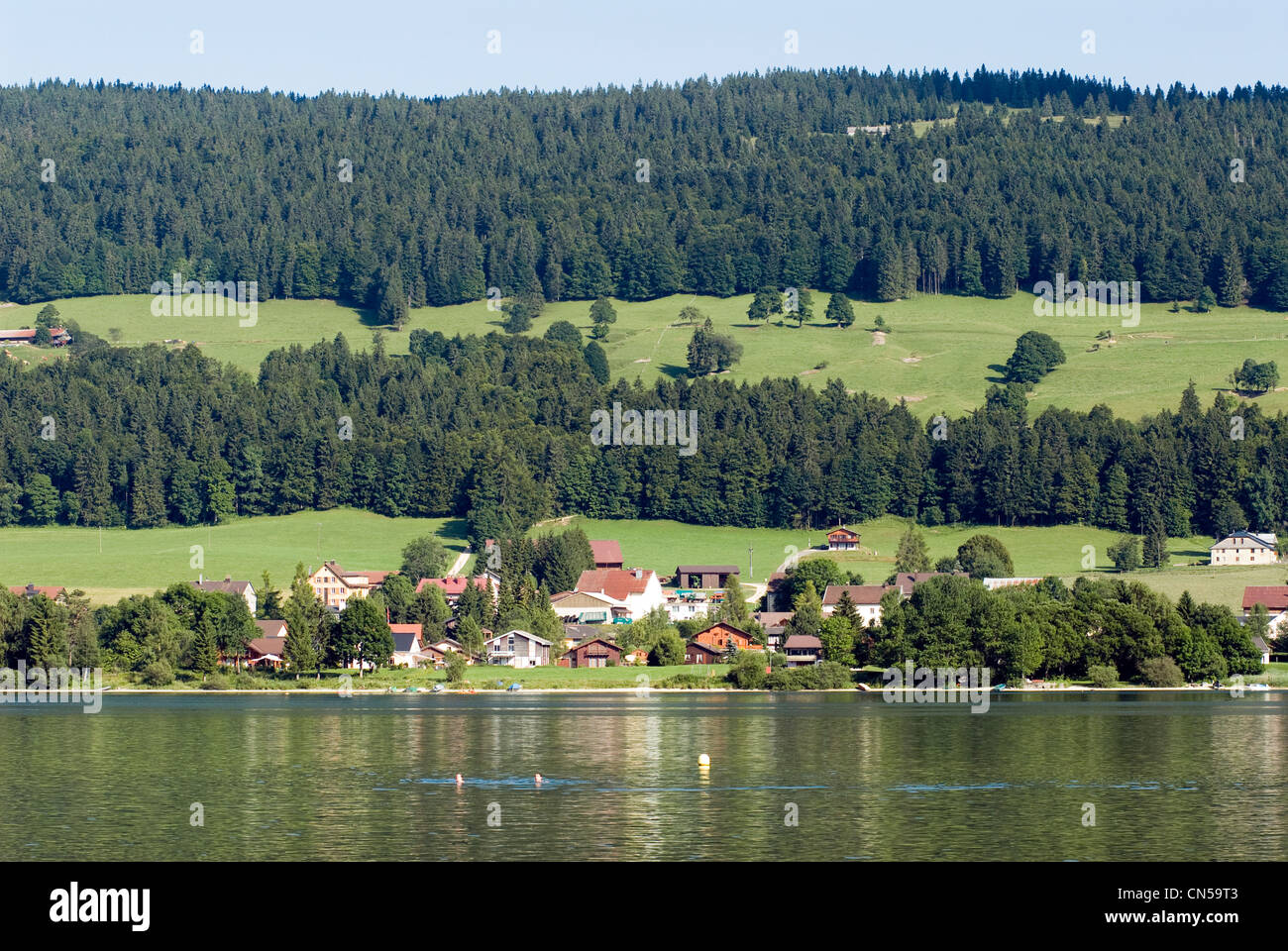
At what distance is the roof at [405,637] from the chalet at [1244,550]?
307 feet

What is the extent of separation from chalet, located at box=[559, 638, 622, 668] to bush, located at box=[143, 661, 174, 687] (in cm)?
3599

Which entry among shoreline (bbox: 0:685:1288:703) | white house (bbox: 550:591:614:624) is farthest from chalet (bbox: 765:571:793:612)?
shoreline (bbox: 0:685:1288:703)

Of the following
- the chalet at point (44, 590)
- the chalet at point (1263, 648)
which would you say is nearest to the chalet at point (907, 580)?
the chalet at point (1263, 648)

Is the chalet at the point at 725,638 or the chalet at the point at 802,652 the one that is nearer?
the chalet at the point at 802,652

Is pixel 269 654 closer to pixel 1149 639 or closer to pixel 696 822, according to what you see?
pixel 1149 639

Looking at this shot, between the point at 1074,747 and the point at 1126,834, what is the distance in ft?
83.6

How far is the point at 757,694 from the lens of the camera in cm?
12206

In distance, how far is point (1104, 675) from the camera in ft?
393

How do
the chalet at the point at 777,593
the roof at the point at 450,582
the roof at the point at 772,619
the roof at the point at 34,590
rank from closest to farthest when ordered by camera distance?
the roof at the point at 772,619
the roof at the point at 34,590
the chalet at the point at 777,593
the roof at the point at 450,582

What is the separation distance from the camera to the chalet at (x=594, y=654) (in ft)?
465

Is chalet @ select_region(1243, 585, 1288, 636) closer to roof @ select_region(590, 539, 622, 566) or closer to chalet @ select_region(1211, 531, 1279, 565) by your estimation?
chalet @ select_region(1211, 531, 1279, 565)

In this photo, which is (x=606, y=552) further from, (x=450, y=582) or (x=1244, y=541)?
(x=1244, y=541)

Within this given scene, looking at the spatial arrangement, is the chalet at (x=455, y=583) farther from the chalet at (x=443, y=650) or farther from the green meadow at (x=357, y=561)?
the chalet at (x=443, y=650)
